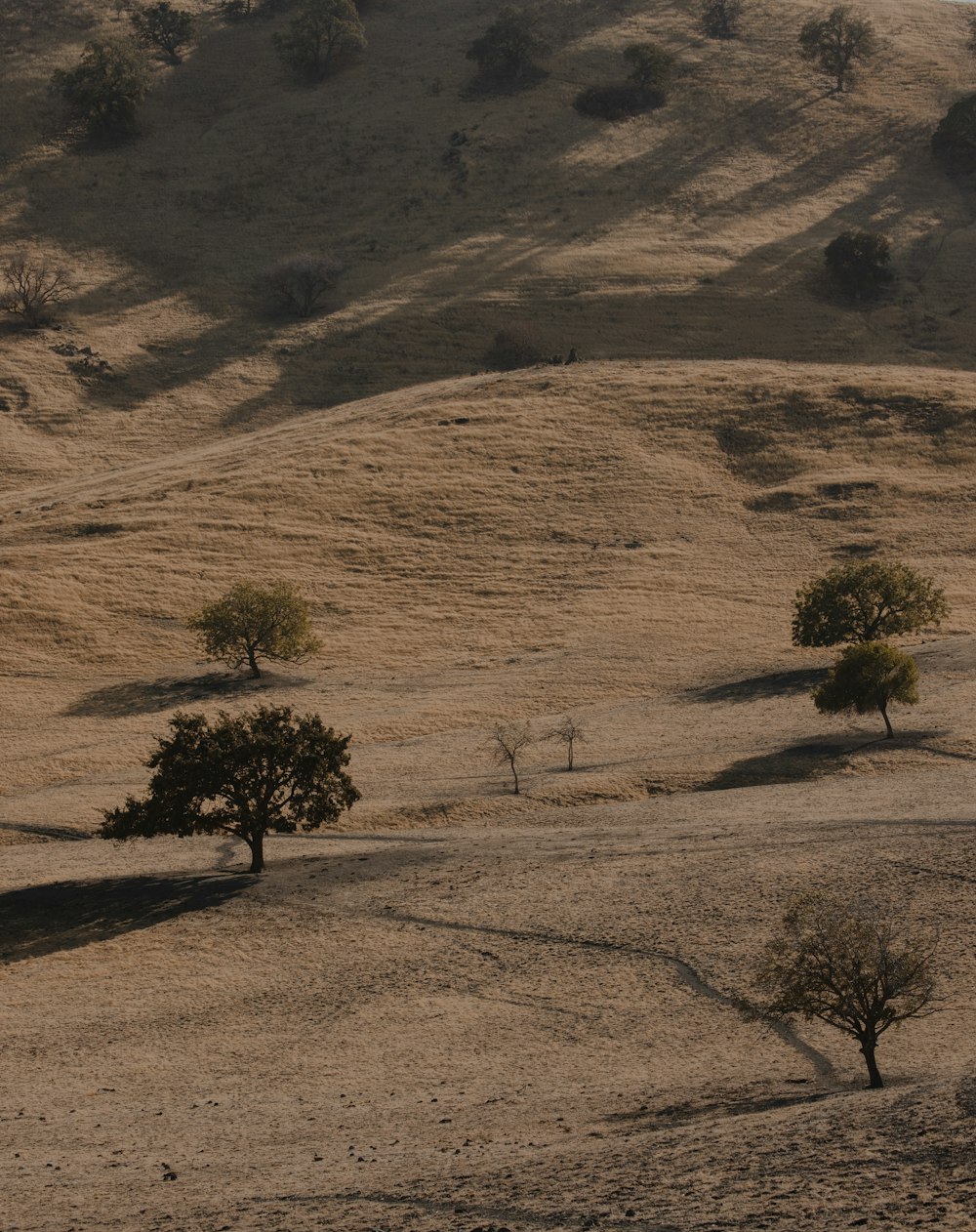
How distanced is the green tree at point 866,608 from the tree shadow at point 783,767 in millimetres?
11223

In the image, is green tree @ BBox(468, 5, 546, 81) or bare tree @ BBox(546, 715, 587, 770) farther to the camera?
green tree @ BBox(468, 5, 546, 81)

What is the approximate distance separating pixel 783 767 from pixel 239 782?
19094 millimetres

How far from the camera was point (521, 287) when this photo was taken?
111500mm

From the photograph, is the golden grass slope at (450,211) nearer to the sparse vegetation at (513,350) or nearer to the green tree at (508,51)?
the sparse vegetation at (513,350)

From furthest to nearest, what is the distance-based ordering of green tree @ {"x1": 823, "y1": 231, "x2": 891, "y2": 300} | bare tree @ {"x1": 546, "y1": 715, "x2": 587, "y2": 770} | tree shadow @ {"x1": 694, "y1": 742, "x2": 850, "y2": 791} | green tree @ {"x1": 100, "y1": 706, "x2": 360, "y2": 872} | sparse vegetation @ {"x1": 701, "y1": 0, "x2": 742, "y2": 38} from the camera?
sparse vegetation @ {"x1": 701, "y1": 0, "x2": 742, "y2": 38} < green tree @ {"x1": 823, "y1": 231, "x2": 891, "y2": 300} < bare tree @ {"x1": 546, "y1": 715, "x2": 587, "y2": 770} < tree shadow @ {"x1": 694, "y1": 742, "x2": 850, "y2": 791} < green tree @ {"x1": 100, "y1": 706, "x2": 360, "y2": 872}

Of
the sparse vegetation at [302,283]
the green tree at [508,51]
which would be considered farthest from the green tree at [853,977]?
the green tree at [508,51]

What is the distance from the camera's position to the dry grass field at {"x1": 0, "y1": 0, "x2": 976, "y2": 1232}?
2103 centimetres

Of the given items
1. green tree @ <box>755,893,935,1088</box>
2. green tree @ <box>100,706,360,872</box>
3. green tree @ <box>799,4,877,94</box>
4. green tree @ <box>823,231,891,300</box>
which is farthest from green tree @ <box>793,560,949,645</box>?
green tree @ <box>799,4,877,94</box>

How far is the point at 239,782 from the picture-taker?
37375 millimetres

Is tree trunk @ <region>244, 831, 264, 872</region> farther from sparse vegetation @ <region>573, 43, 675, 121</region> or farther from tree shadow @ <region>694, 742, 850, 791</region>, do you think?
sparse vegetation @ <region>573, 43, 675, 121</region>

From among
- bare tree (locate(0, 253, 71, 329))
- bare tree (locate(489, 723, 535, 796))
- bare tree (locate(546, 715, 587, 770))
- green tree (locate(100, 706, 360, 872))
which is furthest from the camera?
bare tree (locate(0, 253, 71, 329))

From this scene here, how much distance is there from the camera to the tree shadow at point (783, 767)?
44.1 m

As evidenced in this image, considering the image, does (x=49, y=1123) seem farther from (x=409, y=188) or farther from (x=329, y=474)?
(x=409, y=188)

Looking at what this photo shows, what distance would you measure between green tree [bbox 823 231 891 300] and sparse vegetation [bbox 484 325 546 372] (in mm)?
29201
